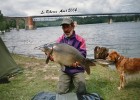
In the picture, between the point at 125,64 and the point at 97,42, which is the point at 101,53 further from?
the point at 97,42

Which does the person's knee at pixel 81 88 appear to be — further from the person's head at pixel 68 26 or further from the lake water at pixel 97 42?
the lake water at pixel 97 42

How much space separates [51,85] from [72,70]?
1884 mm

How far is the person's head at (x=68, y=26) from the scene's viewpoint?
20.3 ft

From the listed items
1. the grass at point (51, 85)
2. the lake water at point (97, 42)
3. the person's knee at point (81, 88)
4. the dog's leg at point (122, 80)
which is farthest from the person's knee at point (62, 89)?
the lake water at point (97, 42)

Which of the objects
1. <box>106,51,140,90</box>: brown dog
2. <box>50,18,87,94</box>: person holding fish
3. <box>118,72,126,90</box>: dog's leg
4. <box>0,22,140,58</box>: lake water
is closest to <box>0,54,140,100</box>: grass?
<box>118,72,126,90</box>: dog's leg

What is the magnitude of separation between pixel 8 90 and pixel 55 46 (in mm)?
3292

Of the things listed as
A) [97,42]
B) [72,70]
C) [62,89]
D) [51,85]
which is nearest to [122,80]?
[72,70]

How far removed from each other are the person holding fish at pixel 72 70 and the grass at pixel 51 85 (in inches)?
30.3

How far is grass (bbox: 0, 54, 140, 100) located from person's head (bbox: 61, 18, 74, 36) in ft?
6.70

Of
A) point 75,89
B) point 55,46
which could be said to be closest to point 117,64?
point 75,89

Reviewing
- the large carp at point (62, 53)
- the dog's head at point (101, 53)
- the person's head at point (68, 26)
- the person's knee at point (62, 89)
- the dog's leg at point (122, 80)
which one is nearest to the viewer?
the large carp at point (62, 53)

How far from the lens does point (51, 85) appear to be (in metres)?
8.51

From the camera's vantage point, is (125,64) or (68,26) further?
(125,64)

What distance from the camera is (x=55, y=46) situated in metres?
5.51
